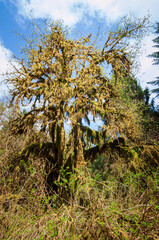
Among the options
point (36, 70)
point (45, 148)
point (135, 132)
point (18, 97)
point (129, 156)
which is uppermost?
point (36, 70)

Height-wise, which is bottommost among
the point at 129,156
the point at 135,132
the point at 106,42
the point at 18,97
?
the point at 129,156

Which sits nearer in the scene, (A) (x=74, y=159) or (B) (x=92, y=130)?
(A) (x=74, y=159)

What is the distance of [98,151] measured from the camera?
8.29 meters

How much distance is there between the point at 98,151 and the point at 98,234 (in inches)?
241

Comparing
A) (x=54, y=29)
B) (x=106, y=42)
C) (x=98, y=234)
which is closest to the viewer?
(x=98, y=234)

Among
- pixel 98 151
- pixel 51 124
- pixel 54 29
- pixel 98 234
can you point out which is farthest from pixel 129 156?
pixel 54 29

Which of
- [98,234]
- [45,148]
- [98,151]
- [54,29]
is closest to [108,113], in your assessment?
[98,151]

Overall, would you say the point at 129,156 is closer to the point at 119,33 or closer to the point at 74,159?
the point at 74,159

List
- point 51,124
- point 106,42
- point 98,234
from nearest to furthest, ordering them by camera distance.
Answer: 1. point 98,234
2. point 51,124
3. point 106,42

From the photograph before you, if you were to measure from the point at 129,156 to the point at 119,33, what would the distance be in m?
6.56

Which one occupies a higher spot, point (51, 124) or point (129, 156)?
point (51, 124)

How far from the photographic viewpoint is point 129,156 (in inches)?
300

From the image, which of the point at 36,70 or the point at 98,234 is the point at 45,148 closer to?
the point at 36,70

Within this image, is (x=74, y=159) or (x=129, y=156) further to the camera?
(x=129, y=156)
